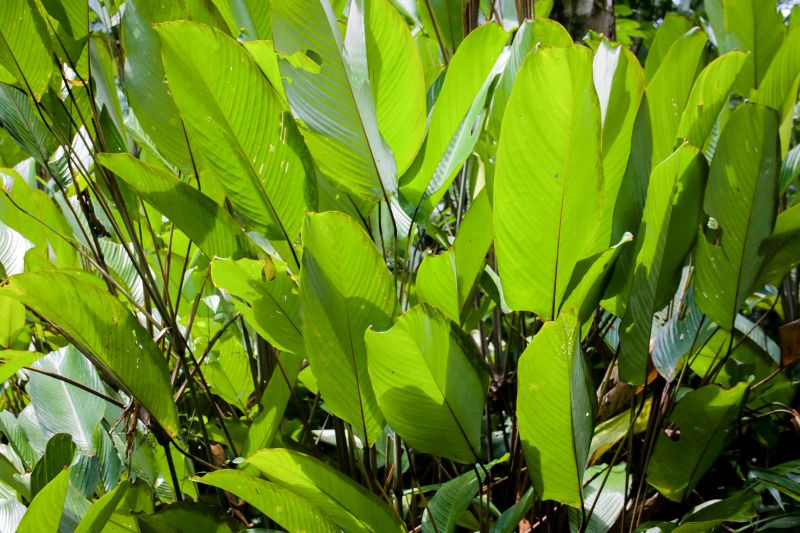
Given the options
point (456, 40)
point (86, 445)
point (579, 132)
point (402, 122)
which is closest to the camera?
point (579, 132)

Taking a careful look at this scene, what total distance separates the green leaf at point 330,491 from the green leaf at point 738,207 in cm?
33

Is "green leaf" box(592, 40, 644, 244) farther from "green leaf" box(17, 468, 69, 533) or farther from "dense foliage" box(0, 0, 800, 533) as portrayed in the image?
"green leaf" box(17, 468, 69, 533)

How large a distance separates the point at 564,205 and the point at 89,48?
466mm

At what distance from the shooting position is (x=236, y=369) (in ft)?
2.74

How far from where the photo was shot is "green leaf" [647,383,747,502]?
0.65 m

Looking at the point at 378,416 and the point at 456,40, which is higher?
the point at 456,40

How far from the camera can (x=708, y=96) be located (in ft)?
2.00


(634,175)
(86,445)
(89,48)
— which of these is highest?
(89,48)

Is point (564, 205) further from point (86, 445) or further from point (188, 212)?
point (86, 445)

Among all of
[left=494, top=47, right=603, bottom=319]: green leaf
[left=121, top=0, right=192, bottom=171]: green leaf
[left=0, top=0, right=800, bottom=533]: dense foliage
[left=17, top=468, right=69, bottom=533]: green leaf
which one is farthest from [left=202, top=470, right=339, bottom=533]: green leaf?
[left=121, top=0, right=192, bottom=171]: green leaf

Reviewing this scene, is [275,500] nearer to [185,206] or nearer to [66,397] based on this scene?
[185,206]

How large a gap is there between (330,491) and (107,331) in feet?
0.71

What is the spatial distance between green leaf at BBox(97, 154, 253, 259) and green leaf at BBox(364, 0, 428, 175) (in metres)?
0.15

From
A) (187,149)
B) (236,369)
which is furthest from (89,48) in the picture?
(236,369)
